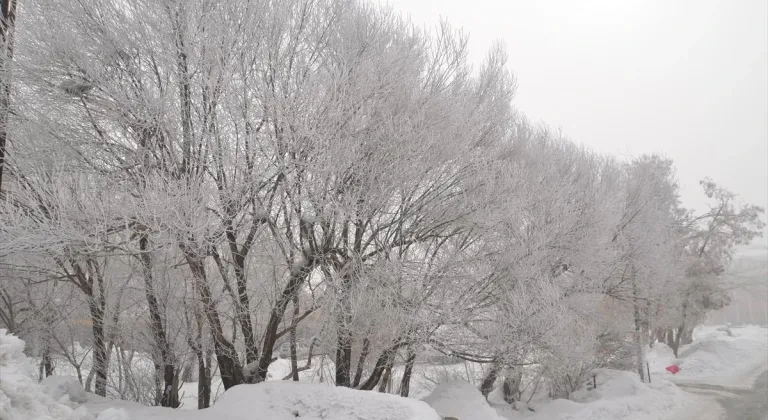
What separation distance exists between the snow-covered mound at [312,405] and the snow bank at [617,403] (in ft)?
28.1

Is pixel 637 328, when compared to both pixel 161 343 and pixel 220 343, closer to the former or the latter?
pixel 220 343

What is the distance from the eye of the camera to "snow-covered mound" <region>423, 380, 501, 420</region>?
9.70 m

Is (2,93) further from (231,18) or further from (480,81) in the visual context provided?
(480,81)

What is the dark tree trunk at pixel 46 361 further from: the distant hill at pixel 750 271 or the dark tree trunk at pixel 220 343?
the distant hill at pixel 750 271

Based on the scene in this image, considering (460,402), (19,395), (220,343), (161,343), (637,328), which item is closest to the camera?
(19,395)

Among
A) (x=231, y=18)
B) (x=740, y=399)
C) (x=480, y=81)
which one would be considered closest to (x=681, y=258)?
(x=740, y=399)

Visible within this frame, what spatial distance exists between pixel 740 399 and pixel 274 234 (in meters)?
16.2

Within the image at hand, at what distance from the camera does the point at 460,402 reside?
407 inches

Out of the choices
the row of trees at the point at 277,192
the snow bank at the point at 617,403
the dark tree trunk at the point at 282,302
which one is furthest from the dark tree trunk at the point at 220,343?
the snow bank at the point at 617,403

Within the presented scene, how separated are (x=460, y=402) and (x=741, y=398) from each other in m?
11.8

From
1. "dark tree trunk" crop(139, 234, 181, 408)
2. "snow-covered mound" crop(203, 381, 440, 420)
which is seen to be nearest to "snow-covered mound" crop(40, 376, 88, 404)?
"snow-covered mound" crop(203, 381, 440, 420)

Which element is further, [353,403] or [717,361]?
[717,361]

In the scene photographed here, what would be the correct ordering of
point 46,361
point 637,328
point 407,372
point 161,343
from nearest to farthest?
point 161,343 → point 407,372 → point 46,361 → point 637,328

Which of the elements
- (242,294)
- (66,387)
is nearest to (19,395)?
(66,387)
